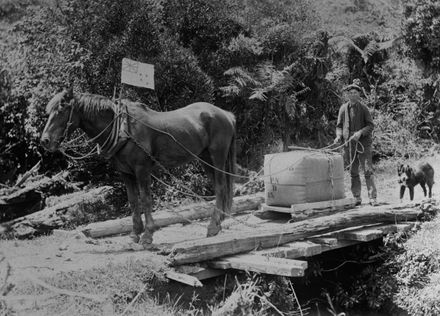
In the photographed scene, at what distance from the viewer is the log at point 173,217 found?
7.04m

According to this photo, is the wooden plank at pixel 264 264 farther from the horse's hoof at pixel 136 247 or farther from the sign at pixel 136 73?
the sign at pixel 136 73

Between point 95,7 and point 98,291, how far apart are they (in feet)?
22.2

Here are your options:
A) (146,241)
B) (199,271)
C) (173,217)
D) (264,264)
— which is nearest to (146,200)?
(146,241)

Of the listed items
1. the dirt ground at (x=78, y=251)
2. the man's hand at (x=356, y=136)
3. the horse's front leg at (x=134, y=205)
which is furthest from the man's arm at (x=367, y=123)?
the horse's front leg at (x=134, y=205)

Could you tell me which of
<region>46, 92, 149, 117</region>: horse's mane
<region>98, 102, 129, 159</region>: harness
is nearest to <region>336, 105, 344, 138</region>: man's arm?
<region>98, 102, 129, 159</region>: harness

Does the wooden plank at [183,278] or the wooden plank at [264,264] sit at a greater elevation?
the wooden plank at [183,278]

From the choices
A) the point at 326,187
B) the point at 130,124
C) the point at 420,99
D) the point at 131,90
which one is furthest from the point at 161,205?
the point at 420,99

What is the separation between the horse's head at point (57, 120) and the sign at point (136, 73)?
0.92 meters

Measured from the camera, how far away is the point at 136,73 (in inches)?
257

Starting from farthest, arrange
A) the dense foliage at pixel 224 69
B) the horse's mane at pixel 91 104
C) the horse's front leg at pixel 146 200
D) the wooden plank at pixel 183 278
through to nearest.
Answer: the dense foliage at pixel 224 69
the horse's front leg at pixel 146 200
the horse's mane at pixel 91 104
the wooden plank at pixel 183 278

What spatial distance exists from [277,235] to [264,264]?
3.50 feet

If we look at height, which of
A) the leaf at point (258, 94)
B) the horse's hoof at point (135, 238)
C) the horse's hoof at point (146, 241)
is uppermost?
the leaf at point (258, 94)

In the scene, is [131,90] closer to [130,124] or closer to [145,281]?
[130,124]

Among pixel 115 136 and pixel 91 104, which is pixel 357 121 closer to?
pixel 115 136
